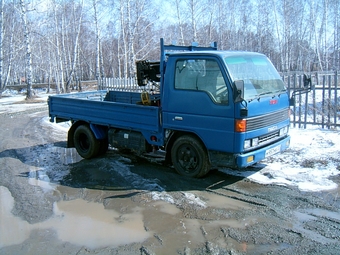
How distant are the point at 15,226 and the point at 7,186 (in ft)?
6.15

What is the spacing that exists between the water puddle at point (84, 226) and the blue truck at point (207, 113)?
1.66 m

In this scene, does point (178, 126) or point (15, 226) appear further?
point (178, 126)

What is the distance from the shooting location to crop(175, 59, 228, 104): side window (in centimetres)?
577

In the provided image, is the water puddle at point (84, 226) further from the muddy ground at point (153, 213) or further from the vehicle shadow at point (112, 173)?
the vehicle shadow at point (112, 173)

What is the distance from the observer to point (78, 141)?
8531 millimetres

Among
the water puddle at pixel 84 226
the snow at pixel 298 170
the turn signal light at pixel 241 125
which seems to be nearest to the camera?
the water puddle at pixel 84 226

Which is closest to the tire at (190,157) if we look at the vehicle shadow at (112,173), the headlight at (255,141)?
the vehicle shadow at (112,173)

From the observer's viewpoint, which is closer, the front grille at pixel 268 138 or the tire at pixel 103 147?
the front grille at pixel 268 138

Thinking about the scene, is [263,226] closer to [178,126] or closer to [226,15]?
[178,126]

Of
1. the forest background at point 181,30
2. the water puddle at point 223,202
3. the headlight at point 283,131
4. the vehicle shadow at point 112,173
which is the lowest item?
the water puddle at point 223,202

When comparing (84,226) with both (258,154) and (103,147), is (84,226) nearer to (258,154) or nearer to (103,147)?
A: (258,154)

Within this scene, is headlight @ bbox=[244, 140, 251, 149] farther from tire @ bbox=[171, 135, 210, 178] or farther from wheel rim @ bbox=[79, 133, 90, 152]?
wheel rim @ bbox=[79, 133, 90, 152]

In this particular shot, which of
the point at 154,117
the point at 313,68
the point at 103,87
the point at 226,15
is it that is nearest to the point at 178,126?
the point at 154,117

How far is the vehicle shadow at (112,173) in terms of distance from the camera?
622 centimetres
